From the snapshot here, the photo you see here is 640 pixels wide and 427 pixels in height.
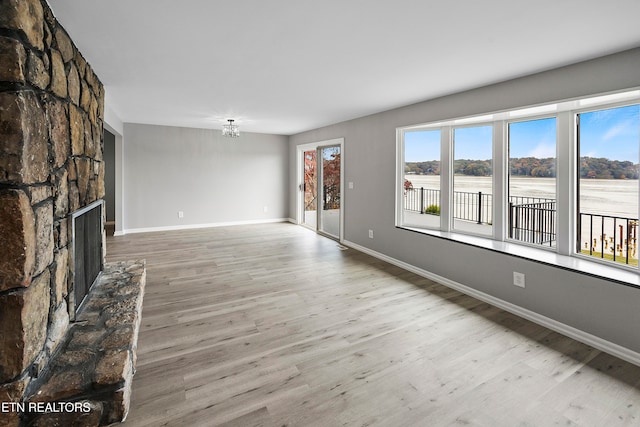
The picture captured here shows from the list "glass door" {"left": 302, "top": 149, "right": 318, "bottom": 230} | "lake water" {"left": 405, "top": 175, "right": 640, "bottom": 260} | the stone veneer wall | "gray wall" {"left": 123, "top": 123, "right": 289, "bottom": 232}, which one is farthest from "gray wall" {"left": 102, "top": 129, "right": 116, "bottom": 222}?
"lake water" {"left": 405, "top": 175, "right": 640, "bottom": 260}

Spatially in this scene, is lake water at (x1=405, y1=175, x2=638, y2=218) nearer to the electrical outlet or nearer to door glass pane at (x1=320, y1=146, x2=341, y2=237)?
the electrical outlet

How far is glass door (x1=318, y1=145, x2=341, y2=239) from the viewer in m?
6.84

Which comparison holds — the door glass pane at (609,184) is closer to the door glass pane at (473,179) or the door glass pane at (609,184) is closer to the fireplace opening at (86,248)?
the door glass pane at (473,179)

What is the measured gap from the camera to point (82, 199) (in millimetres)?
2529

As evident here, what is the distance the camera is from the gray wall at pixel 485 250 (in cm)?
244

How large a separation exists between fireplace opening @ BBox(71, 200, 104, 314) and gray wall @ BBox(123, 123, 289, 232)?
379cm

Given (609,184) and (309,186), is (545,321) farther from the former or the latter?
(309,186)

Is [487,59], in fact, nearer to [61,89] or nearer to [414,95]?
[414,95]

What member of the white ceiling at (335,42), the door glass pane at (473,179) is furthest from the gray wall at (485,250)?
the door glass pane at (473,179)

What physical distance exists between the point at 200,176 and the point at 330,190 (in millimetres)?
2953

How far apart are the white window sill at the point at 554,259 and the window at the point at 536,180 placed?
0.02m

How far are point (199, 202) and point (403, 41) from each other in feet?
20.1

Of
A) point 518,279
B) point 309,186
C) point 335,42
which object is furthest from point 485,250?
point 309,186

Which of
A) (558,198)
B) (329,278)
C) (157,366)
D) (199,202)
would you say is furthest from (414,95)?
(199,202)
